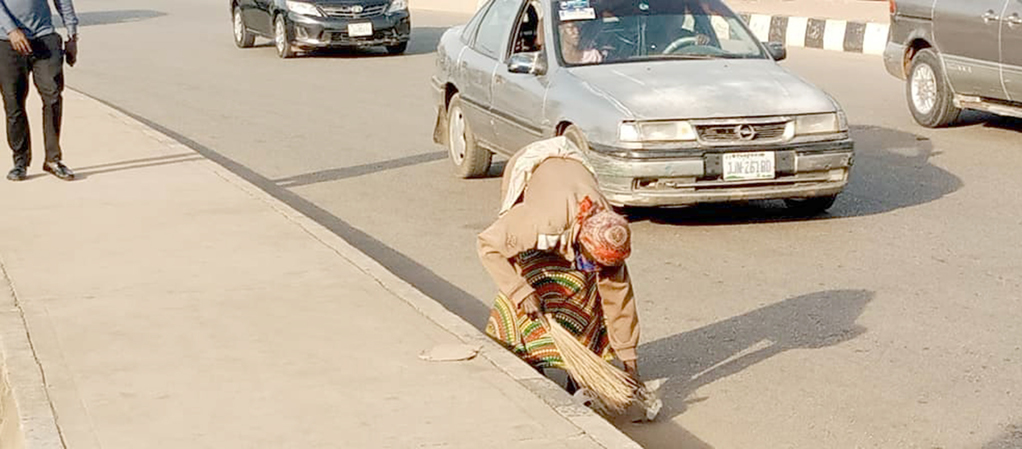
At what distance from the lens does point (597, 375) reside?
5.93 meters

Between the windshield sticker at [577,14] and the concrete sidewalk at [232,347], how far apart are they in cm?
218

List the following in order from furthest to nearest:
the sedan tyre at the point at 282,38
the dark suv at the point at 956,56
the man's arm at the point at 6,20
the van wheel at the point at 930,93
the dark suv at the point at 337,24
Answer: the sedan tyre at the point at 282,38
the dark suv at the point at 337,24
the van wheel at the point at 930,93
the dark suv at the point at 956,56
the man's arm at the point at 6,20

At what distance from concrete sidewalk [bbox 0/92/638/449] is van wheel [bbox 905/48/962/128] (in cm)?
643

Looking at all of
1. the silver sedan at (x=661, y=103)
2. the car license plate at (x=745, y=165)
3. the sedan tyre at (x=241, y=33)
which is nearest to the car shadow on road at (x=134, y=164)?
the silver sedan at (x=661, y=103)

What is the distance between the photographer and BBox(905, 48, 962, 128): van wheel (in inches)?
555

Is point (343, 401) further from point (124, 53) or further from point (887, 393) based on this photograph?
point (124, 53)

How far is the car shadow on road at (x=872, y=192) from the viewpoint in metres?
10.2

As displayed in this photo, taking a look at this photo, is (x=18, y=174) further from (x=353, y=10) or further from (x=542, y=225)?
(x=353, y=10)

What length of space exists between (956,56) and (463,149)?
14.6 ft

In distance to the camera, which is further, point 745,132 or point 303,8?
point 303,8

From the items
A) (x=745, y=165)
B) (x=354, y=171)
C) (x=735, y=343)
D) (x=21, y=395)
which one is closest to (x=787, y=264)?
(x=745, y=165)

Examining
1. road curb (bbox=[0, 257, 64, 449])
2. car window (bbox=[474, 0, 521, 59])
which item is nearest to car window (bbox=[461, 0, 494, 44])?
car window (bbox=[474, 0, 521, 59])

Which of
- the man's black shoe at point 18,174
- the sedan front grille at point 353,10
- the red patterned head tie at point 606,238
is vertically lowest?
the sedan front grille at point 353,10

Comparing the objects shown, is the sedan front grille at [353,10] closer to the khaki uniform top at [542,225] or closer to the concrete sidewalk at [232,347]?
the concrete sidewalk at [232,347]
